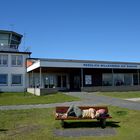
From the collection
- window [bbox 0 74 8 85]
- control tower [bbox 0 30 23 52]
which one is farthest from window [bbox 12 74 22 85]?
control tower [bbox 0 30 23 52]

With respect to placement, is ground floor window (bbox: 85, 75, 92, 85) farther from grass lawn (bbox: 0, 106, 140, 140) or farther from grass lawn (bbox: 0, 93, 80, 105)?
grass lawn (bbox: 0, 106, 140, 140)

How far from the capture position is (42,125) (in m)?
12.6

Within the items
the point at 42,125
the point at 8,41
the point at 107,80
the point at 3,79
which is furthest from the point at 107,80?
the point at 42,125

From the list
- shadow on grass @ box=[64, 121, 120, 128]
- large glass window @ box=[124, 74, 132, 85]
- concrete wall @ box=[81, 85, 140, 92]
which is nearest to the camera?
shadow on grass @ box=[64, 121, 120, 128]

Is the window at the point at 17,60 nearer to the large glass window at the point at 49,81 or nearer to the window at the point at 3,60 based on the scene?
the window at the point at 3,60

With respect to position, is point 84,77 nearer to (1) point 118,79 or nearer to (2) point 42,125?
(1) point 118,79

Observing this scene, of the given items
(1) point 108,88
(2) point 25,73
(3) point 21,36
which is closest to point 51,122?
(1) point 108,88

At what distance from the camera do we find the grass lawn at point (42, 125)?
34.1 ft

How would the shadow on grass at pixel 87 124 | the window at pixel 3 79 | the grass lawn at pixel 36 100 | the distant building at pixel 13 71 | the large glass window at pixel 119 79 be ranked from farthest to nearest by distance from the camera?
the large glass window at pixel 119 79 → the distant building at pixel 13 71 → the window at pixel 3 79 → the grass lawn at pixel 36 100 → the shadow on grass at pixel 87 124

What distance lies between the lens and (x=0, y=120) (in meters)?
13.8

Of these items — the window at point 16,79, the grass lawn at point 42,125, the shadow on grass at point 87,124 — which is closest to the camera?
the grass lawn at point 42,125

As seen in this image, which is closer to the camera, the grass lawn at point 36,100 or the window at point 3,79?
the grass lawn at point 36,100

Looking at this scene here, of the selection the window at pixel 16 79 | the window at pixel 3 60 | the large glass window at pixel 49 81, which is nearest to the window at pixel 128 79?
the large glass window at pixel 49 81

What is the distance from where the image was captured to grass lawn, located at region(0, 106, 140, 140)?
10.4m
